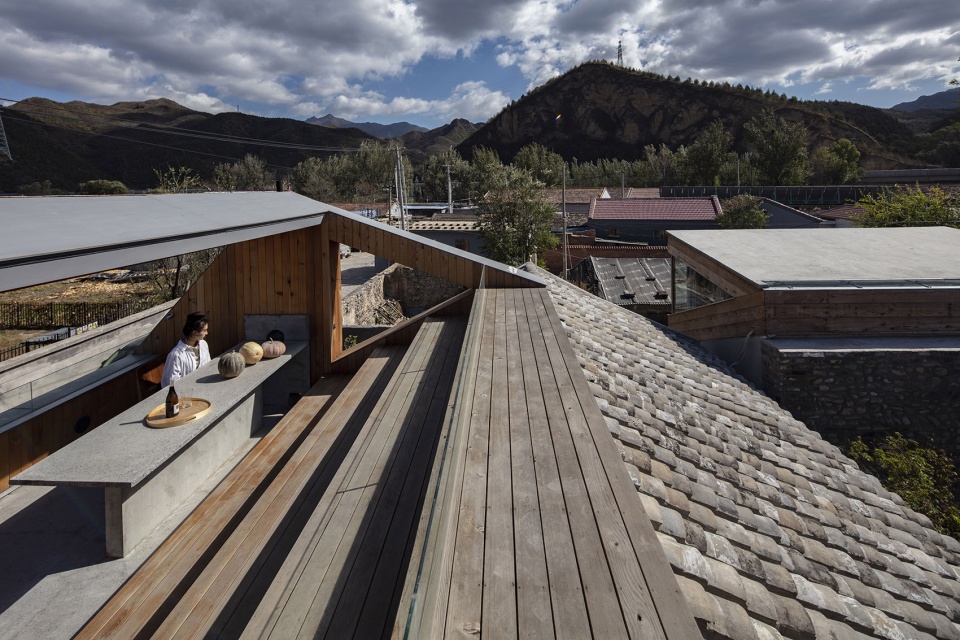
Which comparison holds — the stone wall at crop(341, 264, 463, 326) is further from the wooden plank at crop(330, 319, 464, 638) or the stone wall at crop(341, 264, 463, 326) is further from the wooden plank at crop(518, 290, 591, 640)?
the wooden plank at crop(518, 290, 591, 640)

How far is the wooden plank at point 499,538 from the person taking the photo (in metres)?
1.58

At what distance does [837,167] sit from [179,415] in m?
60.7

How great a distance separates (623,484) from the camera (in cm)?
231

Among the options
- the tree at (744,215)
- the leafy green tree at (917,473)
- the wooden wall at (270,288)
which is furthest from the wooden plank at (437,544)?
the tree at (744,215)

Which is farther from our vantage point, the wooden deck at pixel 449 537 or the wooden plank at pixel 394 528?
the wooden plank at pixel 394 528

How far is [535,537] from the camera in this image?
196 centimetres

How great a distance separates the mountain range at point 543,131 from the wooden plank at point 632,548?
66.2 metres

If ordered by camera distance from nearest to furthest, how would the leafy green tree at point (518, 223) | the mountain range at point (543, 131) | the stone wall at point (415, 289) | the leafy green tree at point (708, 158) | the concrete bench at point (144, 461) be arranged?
the concrete bench at point (144, 461)
the stone wall at point (415, 289)
the leafy green tree at point (518, 223)
the leafy green tree at point (708, 158)
the mountain range at point (543, 131)

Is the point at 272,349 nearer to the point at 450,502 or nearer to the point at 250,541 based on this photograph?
the point at 250,541

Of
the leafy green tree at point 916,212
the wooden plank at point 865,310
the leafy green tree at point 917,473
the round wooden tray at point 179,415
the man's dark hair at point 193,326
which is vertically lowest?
the leafy green tree at point 917,473

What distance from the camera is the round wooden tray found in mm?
4004

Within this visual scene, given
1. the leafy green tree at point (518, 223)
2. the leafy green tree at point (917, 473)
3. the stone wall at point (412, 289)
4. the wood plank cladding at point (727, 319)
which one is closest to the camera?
the leafy green tree at point (917, 473)

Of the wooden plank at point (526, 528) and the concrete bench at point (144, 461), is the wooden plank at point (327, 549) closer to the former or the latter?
the wooden plank at point (526, 528)

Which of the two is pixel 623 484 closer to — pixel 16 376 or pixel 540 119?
pixel 16 376
